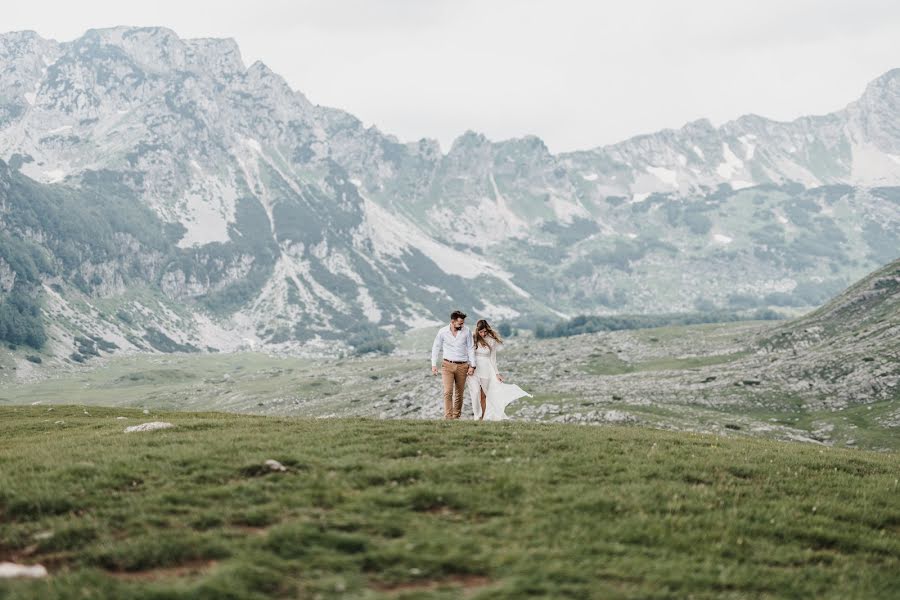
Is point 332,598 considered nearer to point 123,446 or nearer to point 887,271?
point 123,446

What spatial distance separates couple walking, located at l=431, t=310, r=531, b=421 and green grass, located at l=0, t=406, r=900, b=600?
31.9ft

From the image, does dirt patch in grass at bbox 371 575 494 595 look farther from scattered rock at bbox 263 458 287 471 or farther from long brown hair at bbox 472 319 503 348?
long brown hair at bbox 472 319 503 348

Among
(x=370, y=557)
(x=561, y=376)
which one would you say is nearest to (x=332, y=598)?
(x=370, y=557)

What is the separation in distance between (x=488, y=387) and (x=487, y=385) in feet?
0.46

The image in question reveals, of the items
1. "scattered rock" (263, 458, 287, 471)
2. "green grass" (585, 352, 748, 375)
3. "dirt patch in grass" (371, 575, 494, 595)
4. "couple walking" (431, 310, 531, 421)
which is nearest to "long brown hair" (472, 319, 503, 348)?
"couple walking" (431, 310, 531, 421)

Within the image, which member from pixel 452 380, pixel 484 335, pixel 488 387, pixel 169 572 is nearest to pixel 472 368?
pixel 452 380

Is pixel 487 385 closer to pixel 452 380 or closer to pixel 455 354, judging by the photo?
pixel 452 380

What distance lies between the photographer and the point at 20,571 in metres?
12.1

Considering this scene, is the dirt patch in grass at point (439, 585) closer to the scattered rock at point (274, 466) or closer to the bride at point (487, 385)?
the scattered rock at point (274, 466)

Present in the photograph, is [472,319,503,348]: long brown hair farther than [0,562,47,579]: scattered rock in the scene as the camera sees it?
Yes

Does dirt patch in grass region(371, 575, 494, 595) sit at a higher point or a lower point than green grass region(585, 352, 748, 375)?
higher

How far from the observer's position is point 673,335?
18450 centimetres

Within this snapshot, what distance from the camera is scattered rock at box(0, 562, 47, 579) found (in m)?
11.9

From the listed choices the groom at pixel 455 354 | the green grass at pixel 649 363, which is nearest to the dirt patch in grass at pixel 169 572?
the groom at pixel 455 354
